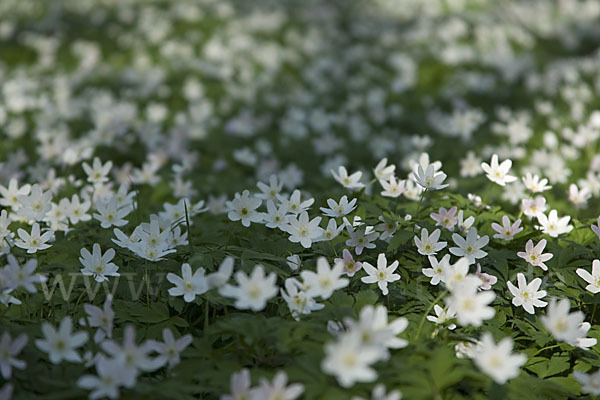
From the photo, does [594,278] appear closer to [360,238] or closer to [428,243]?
[428,243]

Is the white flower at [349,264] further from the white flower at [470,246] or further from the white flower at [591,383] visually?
the white flower at [591,383]

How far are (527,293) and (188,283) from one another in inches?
59.5

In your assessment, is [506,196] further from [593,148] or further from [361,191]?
[593,148]

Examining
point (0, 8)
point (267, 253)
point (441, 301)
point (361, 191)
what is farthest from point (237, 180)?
point (0, 8)

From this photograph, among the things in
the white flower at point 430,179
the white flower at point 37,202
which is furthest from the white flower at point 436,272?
the white flower at point 37,202

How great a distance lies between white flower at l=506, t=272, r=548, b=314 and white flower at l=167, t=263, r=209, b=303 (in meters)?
1.34

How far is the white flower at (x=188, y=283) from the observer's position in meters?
2.25

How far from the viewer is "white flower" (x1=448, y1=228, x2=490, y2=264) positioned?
8.21 feet

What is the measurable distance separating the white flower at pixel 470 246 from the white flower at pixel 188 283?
1135 mm

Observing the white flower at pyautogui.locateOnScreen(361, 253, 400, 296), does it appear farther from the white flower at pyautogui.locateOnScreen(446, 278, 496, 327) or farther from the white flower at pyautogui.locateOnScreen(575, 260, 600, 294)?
the white flower at pyautogui.locateOnScreen(575, 260, 600, 294)

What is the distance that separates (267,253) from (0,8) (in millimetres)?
8976

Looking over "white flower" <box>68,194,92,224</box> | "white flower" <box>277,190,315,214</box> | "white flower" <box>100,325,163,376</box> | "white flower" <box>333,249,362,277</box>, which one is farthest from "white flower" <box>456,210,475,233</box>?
"white flower" <box>68,194,92,224</box>

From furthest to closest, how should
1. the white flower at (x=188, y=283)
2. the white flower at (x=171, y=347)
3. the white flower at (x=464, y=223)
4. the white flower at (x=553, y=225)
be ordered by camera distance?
the white flower at (x=553, y=225)
the white flower at (x=464, y=223)
the white flower at (x=188, y=283)
the white flower at (x=171, y=347)

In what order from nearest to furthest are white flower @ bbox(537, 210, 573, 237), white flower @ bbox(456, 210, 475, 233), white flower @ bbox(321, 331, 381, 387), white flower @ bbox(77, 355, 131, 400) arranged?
white flower @ bbox(321, 331, 381, 387)
white flower @ bbox(77, 355, 131, 400)
white flower @ bbox(456, 210, 475, 233)
white flower @ bbox(537, 210, 573, 237)
